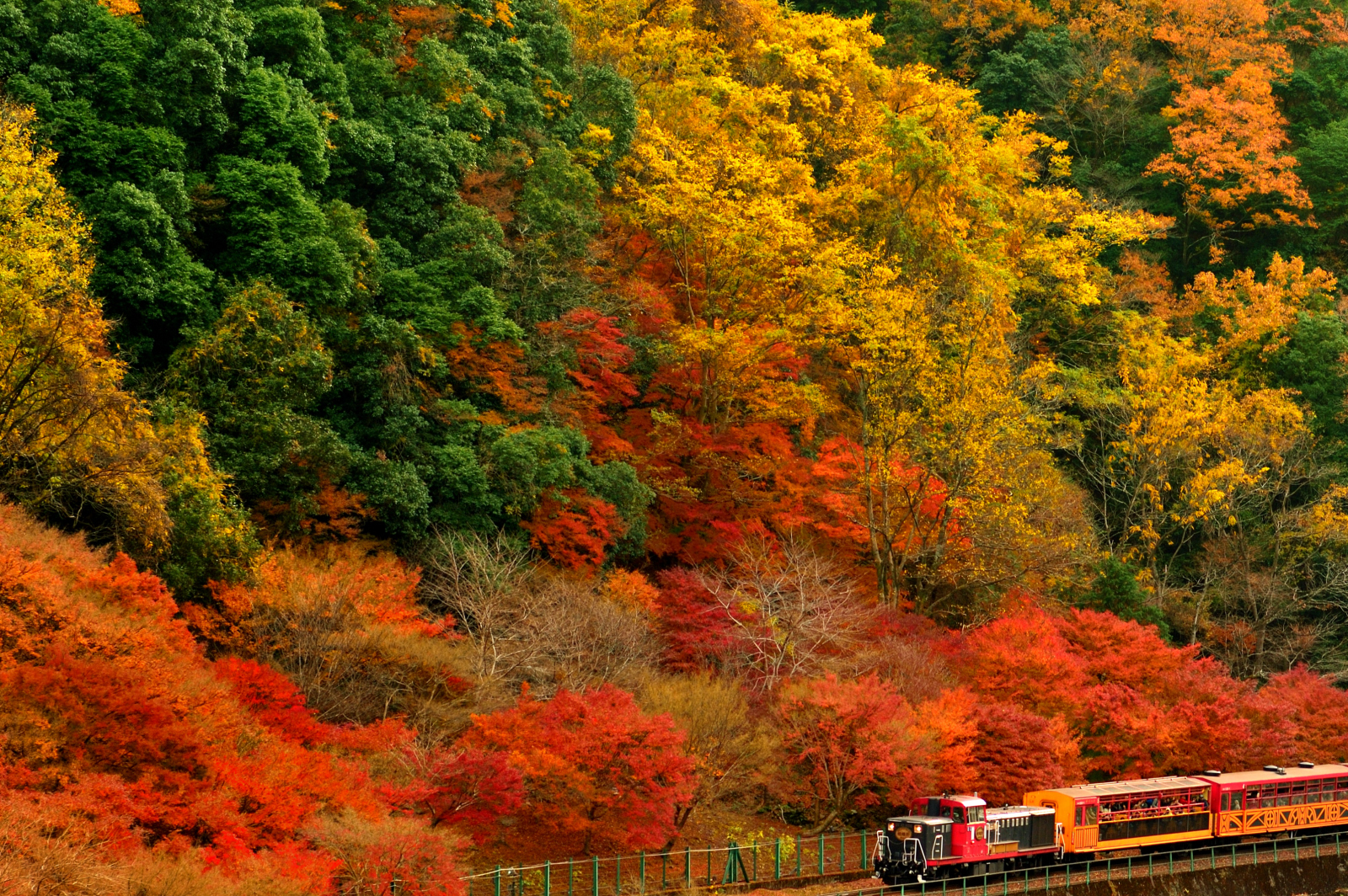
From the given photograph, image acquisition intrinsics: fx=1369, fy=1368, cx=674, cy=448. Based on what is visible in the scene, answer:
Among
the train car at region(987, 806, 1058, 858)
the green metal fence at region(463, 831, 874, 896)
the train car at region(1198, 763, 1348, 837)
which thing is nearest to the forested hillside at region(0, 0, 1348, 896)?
the green metal fence at region(463, 831, 874, 896)

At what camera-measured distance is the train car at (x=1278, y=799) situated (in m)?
→ 33.0

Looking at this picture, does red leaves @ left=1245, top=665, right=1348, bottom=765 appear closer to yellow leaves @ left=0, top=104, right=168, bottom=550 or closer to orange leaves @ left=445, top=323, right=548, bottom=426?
orange leaves @ left=445, top=323, right=548, bottom=426

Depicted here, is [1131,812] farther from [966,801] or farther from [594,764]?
[594,764]

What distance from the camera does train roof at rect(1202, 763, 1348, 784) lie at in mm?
33625

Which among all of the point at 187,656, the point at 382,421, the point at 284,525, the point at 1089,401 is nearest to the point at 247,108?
the point at 382,421

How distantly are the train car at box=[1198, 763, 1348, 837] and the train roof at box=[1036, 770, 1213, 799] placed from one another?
2.01 ft

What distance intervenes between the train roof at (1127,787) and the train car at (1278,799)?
0.61 metres

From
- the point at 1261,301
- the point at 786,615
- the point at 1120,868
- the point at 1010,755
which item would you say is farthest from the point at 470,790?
the point at 1261,301

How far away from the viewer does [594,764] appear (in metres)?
24.9

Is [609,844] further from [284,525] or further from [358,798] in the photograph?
[284,525]

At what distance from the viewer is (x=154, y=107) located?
108 feet

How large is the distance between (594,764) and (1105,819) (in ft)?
42.0

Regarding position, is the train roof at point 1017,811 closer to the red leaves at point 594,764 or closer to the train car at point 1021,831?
the train car at point 1021,831

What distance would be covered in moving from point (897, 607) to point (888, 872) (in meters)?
13.4
